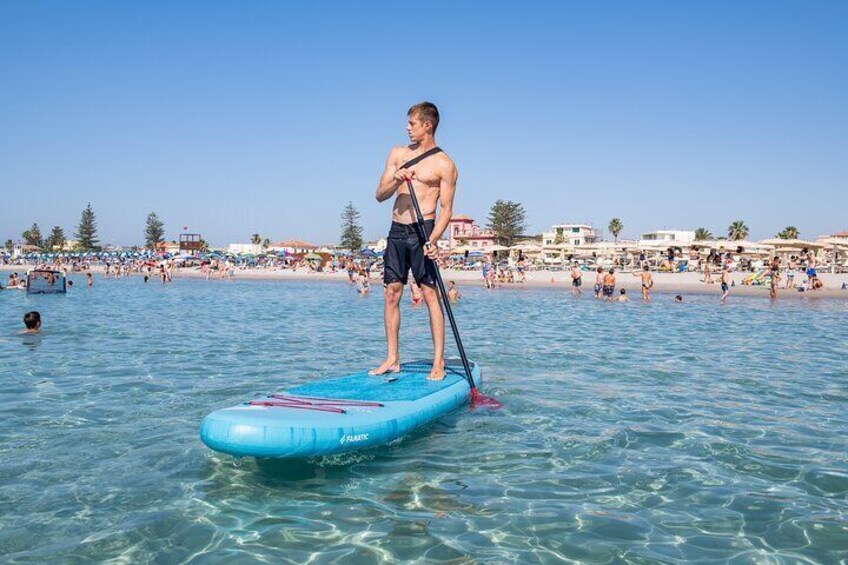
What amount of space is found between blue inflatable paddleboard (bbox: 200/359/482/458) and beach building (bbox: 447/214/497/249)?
9507cm

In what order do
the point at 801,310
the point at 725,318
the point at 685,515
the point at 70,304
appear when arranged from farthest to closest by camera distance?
the point at 70,304 → the point at 801,310 → the point at 725,318 → the point at 685,515

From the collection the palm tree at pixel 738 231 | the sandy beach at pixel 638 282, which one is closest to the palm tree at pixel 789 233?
the palm tree at pixel 738 231

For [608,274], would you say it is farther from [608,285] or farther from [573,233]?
[573,233]

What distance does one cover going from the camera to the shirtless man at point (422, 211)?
20.7ft

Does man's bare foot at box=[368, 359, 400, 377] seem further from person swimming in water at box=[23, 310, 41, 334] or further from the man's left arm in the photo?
person swimming in water at box=[23, 310, 41, 334]

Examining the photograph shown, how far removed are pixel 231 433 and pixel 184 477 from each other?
70 centimetres

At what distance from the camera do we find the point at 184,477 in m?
4.64

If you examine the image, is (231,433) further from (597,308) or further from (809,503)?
(597,308)

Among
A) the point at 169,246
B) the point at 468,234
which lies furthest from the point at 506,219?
the point at 169,246

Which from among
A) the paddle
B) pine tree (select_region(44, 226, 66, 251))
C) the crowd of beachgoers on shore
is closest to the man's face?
the paddle

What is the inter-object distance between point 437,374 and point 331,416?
6.47 feet

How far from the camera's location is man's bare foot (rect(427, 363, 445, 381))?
640 cm

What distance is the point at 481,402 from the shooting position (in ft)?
21.8

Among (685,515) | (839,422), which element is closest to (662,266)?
(839,422)
